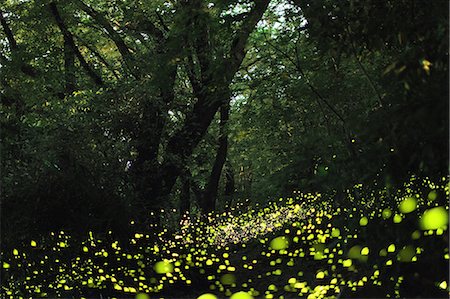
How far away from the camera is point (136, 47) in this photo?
1372cm

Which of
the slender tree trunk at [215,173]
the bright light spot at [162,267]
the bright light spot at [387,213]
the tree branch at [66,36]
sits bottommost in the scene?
the bright light spot at [387,213]

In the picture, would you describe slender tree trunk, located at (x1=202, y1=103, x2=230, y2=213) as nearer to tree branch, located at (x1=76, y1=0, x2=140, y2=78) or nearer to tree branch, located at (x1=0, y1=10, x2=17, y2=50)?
tree branch, located at (x1=76, y1=0, x2=140, y2=78)

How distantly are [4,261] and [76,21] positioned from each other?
262 inches

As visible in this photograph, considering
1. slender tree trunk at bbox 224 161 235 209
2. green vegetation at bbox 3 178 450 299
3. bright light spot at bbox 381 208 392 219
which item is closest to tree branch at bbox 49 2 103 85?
green vegetation at bbox 3 178 450 299

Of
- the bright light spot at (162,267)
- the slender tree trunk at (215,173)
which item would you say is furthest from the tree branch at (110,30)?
the bright light spot at (162,267)

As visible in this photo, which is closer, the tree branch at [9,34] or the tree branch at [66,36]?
the tree branch at [66,36]

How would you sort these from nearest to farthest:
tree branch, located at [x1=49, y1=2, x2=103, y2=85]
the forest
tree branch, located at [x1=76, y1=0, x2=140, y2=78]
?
the forest < tree branch, located at [x1=76, y1=0, x2=140, y2=78] < tree branch, located at [x1=49, y1=2, x2=103, y2=85]

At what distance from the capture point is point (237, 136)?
A: 13578mm

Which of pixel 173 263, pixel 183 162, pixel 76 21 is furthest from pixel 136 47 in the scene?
pixel 173 263

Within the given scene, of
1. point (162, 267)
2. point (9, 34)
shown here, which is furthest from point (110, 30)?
point (162, 267)

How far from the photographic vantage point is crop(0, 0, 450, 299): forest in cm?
324

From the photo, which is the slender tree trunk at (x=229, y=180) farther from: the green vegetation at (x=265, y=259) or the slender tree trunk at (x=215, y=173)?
the green vegetation at (x=265, y=259)

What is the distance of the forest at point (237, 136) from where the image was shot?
3.24 m

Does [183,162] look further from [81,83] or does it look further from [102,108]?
[81,83]
